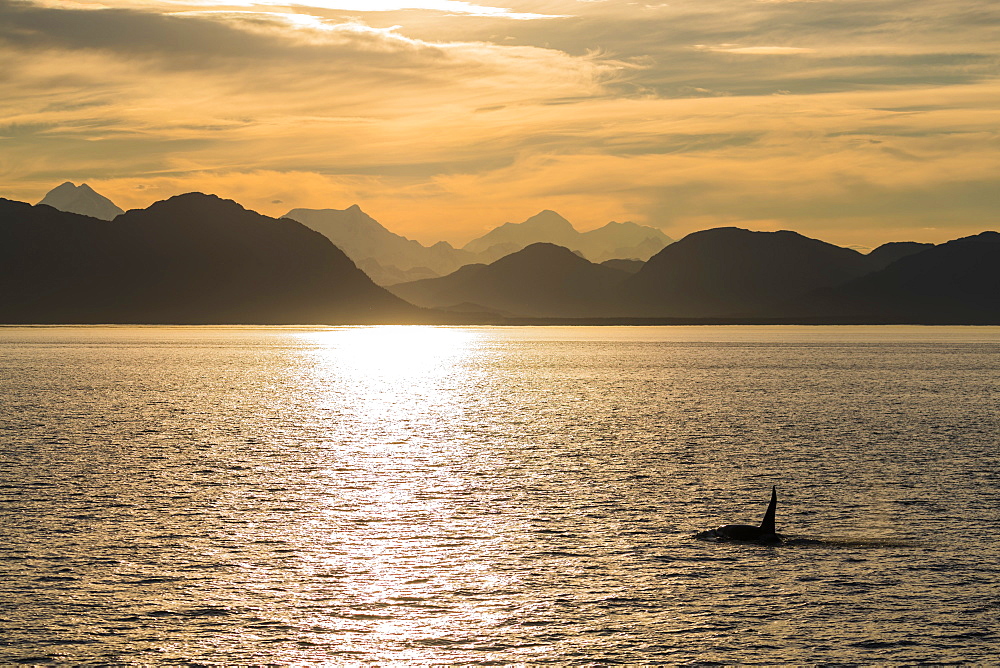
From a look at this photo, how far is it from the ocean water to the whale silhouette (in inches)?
32.2

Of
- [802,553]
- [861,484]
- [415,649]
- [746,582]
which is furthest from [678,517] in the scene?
[415,649]

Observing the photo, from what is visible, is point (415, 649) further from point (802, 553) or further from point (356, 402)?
point (356, 402)

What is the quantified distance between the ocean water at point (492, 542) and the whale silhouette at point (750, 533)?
819mm

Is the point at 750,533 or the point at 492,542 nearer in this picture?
the point at 492,542

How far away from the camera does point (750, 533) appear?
131 ft

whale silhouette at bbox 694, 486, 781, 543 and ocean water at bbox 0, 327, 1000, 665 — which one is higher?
whale silhouette at bbox 694, 486, 781, 543

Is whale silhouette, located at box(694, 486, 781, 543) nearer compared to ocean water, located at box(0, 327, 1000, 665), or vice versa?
ocean water, located at box(0, 327, 1000, 665)

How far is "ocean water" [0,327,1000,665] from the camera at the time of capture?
2733cm

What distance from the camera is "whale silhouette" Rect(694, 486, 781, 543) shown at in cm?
3939

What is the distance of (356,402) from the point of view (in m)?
115

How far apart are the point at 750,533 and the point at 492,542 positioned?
10.1 metres

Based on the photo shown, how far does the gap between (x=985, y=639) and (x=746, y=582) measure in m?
7.88

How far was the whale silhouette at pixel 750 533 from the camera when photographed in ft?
129

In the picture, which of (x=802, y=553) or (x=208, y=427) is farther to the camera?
(x=208, y=427)
